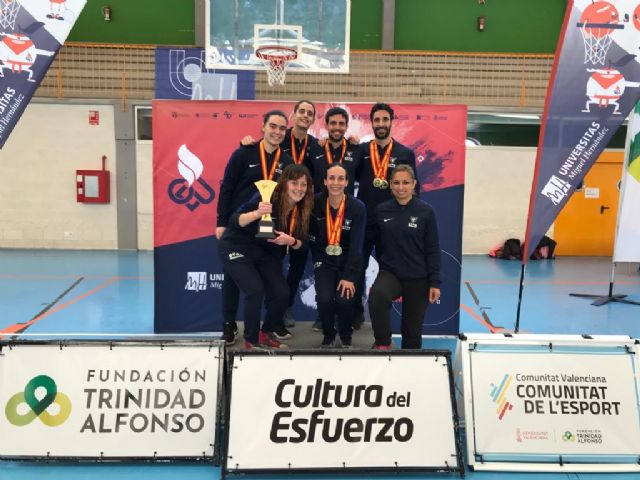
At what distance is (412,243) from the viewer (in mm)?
4062

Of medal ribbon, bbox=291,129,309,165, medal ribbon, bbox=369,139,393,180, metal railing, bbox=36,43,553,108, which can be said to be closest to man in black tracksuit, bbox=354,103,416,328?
medal ribbon, bbox=369,139,393,180

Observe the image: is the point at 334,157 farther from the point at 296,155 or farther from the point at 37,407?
the point at 37,407

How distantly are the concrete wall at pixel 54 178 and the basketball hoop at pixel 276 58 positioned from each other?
510cm

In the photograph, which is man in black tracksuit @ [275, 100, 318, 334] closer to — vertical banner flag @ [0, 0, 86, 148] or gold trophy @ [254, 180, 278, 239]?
gold trophy @ [254, 180, 278, 239]

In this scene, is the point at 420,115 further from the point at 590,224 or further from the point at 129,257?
the point at 590,224

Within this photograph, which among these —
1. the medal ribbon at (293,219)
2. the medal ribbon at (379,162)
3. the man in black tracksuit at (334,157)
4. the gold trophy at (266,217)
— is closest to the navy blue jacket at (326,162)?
the man in black tracksuit at (334,157)

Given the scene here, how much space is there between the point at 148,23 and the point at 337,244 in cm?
1043

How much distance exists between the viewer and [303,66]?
807cm

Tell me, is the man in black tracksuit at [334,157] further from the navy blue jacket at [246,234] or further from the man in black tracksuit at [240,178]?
the navy blue jacket at [246,234]

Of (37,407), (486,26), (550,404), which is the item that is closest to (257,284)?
(37,407)

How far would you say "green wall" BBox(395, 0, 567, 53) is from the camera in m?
12.6

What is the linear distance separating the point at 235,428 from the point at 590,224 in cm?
1112

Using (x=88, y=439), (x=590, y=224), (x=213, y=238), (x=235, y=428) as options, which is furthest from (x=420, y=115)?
(x=590, y=224)

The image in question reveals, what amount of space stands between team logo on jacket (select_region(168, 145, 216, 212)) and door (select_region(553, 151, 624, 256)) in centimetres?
892
